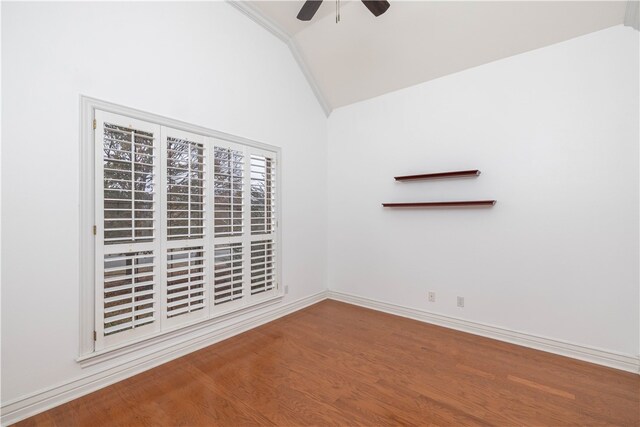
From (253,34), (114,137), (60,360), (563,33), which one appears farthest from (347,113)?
(60,360)

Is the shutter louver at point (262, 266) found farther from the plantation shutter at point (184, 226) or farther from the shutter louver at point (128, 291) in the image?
the shutter louver at point (128, 291)

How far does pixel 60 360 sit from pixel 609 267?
426cm

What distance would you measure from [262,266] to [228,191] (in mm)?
960

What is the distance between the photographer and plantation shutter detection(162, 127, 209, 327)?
8.00ft

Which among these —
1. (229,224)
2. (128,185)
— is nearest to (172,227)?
(128,185)

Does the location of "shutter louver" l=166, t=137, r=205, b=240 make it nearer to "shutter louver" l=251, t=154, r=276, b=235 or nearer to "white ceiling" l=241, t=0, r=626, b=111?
"shutter louver" l=251, t=154, r=276, b=235

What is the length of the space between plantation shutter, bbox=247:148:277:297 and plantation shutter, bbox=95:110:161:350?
1.02 m

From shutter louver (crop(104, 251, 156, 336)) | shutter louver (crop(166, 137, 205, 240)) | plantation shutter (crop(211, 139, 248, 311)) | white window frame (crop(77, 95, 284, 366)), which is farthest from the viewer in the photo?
plantation shutter (crop(211, 139, 248, 311))

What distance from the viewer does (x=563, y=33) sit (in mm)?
2531

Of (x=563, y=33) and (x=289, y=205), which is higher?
(x=563, y=33)

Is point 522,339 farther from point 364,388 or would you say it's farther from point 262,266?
point 262,266

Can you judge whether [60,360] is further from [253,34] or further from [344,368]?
[253,34]

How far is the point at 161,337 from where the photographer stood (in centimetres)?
242

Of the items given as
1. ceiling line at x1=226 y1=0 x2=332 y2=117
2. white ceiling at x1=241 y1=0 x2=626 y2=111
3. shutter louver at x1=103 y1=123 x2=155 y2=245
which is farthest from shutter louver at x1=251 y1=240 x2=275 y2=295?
white ceiling at x1=241 y1=0 x2=626 y2=111
